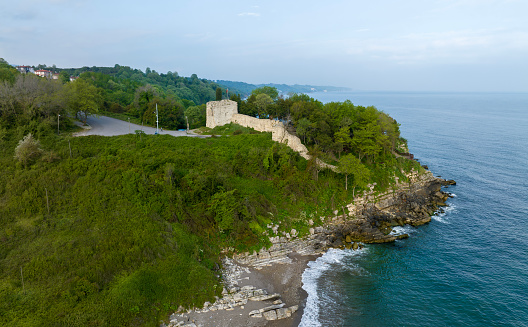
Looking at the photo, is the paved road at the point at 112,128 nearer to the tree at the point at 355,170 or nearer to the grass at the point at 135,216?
the grass at the point at 135,216

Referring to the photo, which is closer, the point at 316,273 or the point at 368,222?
the point at 316,273

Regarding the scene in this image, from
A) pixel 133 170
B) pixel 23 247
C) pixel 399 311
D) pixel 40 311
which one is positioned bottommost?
pixel 399 311

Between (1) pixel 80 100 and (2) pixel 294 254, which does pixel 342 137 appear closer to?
(2) pixel 294 254

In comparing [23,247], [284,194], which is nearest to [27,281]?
[23,247]

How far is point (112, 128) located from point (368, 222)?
37.2 meters

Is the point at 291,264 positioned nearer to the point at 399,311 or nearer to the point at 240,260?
the point at 240,260

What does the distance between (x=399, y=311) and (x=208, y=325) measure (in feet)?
45.5

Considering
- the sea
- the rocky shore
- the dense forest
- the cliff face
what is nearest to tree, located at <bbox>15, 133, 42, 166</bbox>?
the dense forest

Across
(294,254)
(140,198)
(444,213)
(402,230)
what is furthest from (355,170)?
(140,198)

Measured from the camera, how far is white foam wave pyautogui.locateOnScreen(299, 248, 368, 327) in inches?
841

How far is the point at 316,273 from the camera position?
26.6 m

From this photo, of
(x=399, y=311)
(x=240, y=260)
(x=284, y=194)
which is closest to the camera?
(x=399, y=311)

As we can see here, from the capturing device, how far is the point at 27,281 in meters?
20.6

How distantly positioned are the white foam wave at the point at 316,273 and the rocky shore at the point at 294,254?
1.62ft
